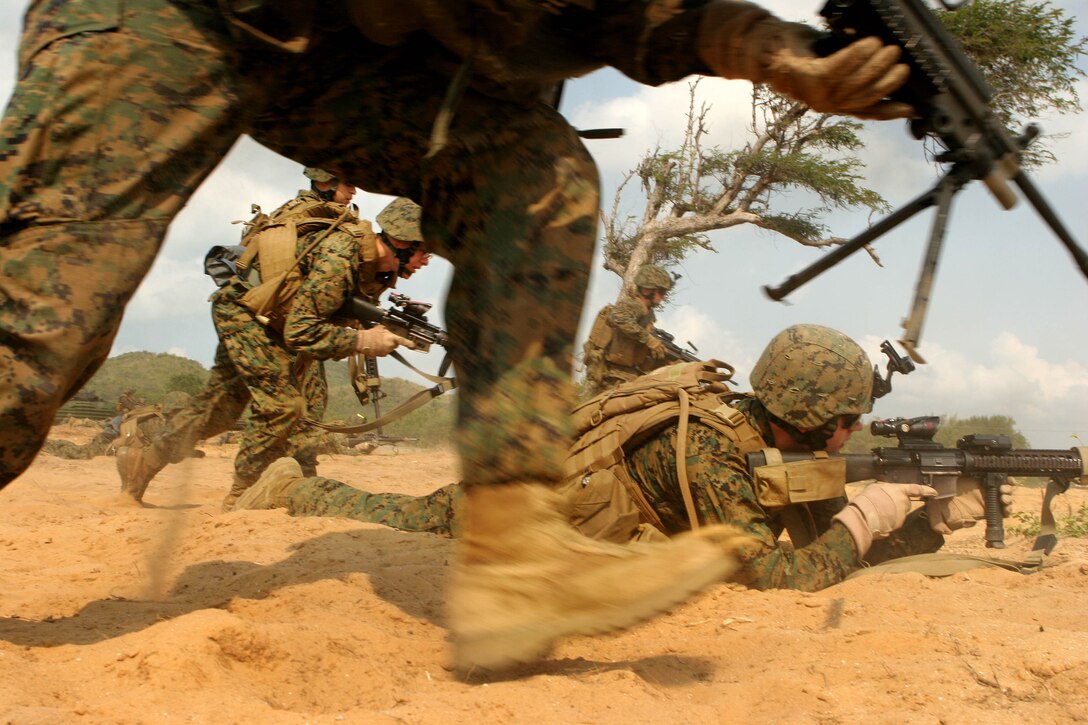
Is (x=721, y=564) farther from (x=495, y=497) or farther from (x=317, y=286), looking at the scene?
(x=317, y=286)

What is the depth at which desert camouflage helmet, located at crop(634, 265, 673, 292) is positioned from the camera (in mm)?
9922

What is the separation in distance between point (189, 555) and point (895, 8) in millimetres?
2660

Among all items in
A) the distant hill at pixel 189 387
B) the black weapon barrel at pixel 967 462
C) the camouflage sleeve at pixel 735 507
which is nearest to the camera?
the camouflage sleeve at pixel 735 507

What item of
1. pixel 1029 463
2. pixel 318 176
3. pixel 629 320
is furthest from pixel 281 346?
pixel 629 320

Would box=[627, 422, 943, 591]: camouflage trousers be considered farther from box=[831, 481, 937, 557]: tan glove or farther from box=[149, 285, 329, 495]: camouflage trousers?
box=[149, 285, 329, 495]: camouflage trousers

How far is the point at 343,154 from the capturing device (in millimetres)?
2066

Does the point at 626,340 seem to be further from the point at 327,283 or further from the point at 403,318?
the point at 327,283

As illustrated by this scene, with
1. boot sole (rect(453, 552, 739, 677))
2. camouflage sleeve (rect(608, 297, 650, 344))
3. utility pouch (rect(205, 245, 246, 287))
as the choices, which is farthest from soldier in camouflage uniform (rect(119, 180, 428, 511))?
camouflage sleeve (rect(608, 297, 650, 344))

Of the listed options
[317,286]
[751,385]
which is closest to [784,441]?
[751,385]

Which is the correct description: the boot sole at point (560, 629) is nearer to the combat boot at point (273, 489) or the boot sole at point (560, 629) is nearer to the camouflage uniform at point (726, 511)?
the camouflage uniform at point (726, 511)

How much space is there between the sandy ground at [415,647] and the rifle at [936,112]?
0.70 metres

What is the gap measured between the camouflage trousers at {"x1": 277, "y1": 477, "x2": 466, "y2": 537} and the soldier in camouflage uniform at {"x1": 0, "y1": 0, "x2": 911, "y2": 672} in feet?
6.42

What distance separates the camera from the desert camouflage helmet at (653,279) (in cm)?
992

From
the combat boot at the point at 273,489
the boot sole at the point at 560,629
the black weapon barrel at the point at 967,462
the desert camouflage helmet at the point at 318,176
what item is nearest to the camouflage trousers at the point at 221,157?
the boot sole at the point at 560,629
